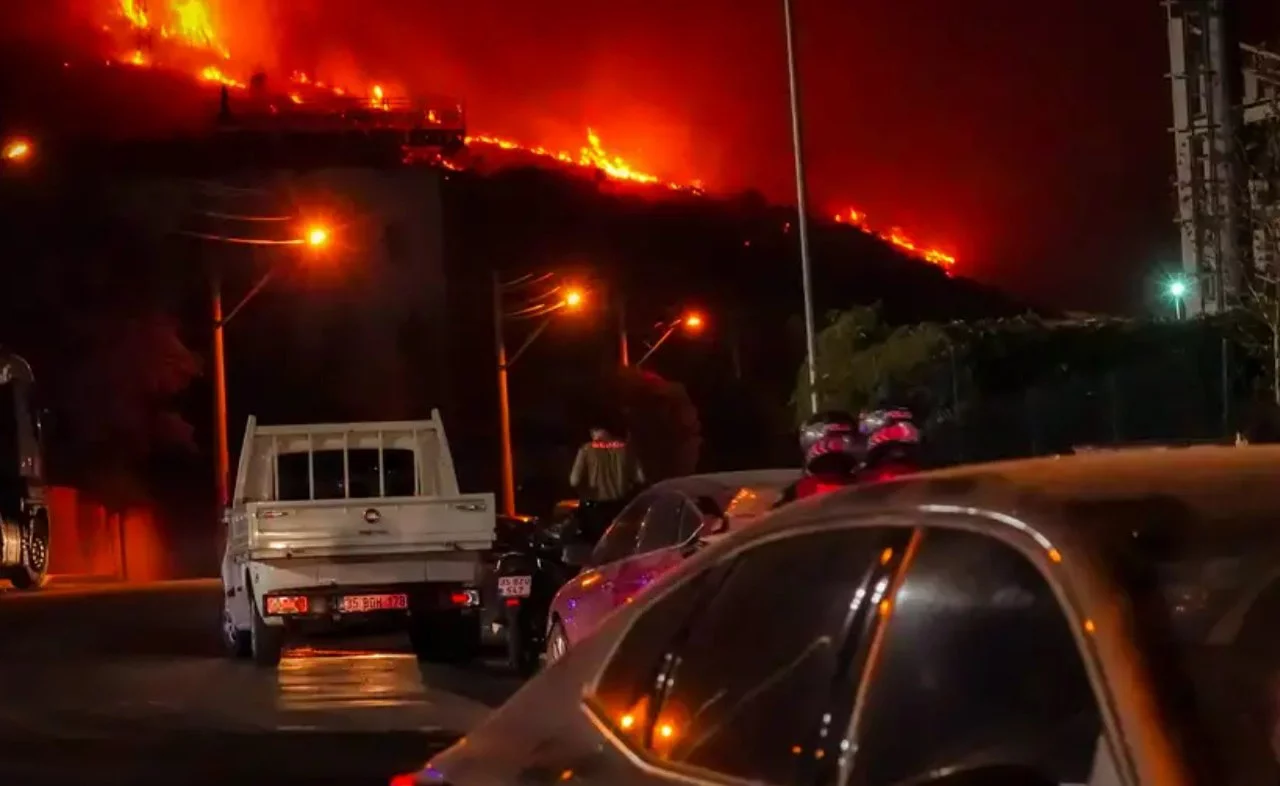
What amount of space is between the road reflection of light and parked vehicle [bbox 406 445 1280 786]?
404 inches

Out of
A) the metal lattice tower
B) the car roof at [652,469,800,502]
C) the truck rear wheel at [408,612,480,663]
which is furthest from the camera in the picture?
the metal lattice tower

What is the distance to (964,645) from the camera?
3.65m

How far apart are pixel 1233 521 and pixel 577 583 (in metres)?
8.88

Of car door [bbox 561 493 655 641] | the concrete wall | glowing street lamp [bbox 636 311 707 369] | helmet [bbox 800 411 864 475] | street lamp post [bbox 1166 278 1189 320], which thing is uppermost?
glowing street lamp [bbox 636 311 707 369]

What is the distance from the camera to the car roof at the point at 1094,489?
10.9 feet

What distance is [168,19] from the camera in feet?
457

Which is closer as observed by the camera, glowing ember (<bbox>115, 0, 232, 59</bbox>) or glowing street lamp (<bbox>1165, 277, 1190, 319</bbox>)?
glowing street lamp (<bbox>1165, 277, 1190, 319</bbox>)

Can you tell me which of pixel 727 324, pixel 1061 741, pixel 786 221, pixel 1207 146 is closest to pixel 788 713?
pixel 1061 741

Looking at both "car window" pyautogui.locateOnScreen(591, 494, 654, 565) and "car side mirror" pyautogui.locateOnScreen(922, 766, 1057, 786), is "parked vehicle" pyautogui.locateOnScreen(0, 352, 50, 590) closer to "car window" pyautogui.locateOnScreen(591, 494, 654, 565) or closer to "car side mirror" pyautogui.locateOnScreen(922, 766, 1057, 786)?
"car window" pyautogui.locateOnScreen(591, 494, 654, 565)

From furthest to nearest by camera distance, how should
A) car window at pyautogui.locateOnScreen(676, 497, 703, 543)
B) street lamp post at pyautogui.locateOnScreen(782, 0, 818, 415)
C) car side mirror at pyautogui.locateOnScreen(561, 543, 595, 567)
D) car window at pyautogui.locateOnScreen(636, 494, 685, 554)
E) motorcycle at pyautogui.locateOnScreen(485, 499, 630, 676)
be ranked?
1. street lamp post at pyautogui.locateOnScreen(782, 0, 818, 415)
2. motorcycle at pyautogui.locateOnScreen(485, 499, 630, 676)
3. car side mirror at pyautogui.locateOnScreen(561, 543, 595, 567)
4. car window at pyautogui.locateOnScreen(636, 494, 685, 554)
5. car window at pyautogui.locateOnScreen(676, 497, 703, 543)

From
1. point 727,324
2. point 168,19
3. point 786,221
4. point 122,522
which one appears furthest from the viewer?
point 168,19

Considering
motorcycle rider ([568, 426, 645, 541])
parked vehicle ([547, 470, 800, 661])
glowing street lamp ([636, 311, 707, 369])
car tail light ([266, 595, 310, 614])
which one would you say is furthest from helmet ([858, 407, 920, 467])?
glowing street lamp ([636, 311, 707, 369])

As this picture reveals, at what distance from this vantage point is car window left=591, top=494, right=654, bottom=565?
40.8ft

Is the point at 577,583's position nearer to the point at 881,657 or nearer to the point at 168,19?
the point at 881,657
